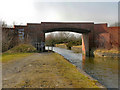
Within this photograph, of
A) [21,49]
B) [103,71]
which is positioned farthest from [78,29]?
[103,71]

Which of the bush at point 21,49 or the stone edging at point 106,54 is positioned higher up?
the bush at point 21,49

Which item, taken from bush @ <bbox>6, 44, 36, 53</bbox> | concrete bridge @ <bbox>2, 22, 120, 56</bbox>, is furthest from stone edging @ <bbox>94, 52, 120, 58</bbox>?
bush @ <bbox>6, 44, 36, 53</bbox>

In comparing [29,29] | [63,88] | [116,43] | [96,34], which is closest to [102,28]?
[96,34]

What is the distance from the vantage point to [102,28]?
20781mm

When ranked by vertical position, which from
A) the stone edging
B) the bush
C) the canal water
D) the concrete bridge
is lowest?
the canal water

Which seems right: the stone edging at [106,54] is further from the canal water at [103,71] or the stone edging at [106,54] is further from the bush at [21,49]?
the bush at [21,49]

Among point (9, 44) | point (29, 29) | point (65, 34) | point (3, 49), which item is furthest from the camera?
point (65, 34)

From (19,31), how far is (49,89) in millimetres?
18474

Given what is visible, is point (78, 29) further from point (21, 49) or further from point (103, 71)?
point (103, 71)

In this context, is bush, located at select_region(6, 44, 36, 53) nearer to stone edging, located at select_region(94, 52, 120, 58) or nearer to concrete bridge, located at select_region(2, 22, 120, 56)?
concrete bridge, located at select_region(2, 22, 120, 56)

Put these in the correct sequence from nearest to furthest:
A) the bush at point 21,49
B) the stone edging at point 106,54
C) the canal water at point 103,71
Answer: the canal water at point 103,71 < the bush at point 21,49 < the stone edging at point 106,54

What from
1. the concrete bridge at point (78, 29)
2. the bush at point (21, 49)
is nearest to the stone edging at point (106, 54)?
the concrete bridge at point (78, 29)

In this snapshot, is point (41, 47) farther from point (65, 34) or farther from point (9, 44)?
point (65, 34)


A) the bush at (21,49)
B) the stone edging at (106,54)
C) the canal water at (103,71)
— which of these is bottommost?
the canal water at (103,71)
